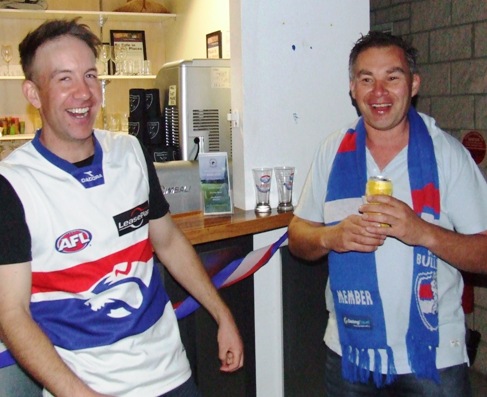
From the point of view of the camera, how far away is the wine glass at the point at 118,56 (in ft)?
20.7

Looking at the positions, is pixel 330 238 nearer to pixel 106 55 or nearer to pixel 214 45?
pixel 214 45

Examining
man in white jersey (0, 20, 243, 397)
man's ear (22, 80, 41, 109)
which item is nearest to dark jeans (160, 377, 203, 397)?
man in white jersey (0, 20, 243, 397)

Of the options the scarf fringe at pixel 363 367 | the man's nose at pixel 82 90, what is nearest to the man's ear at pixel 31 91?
the man's nose at pixel 82 90

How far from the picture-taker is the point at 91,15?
6180 mm

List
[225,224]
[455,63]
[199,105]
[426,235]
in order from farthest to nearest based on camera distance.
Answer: [455,63] → [199,105] → [225,224] → [426,235]

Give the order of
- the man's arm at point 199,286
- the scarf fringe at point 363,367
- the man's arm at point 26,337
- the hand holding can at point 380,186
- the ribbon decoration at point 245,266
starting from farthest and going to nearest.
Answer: the ribbon decoration at point 245,266
the man's arm at point 199,286
the scarf fringe at point 363,367
the hand holding can at point 380,186
the man's arm at point 26,337

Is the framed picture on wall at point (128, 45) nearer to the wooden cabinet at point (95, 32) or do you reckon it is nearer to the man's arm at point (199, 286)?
the wooden cabinet at point (95, 32)

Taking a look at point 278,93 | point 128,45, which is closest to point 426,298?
point 278,93

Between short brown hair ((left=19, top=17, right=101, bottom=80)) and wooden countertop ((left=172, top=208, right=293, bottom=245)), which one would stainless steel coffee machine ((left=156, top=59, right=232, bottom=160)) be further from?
Result: short brown hair ((left=19, top=17, right=101, bottom=80))

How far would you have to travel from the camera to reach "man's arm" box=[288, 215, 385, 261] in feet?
6.03

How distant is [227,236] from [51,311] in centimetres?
116

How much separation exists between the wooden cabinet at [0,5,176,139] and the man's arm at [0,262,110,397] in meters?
4.75

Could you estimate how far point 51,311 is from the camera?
1675 mm

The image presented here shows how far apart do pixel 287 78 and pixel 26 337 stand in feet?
6.29
